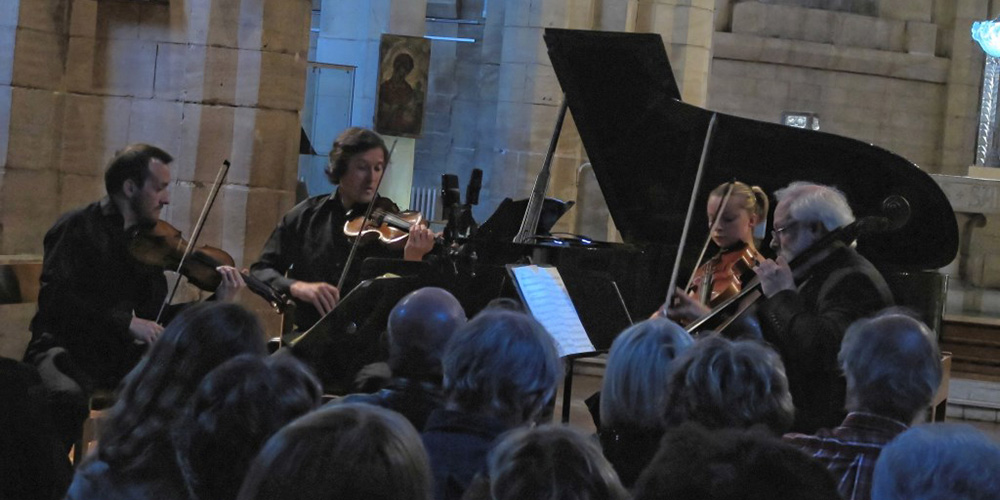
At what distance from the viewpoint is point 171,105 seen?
650 centimetres

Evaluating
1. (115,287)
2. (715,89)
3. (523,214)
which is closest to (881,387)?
(115,287)

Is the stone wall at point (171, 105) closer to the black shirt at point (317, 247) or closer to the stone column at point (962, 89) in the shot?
the black shirt at point (317, 247)

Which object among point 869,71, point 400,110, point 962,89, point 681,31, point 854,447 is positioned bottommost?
point 854,447

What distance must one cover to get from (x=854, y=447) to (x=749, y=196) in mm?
2518

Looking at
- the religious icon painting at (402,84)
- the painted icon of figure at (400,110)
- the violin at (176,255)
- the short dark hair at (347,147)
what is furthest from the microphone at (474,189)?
the painted icon of figure at (400,110)

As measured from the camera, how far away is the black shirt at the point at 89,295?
4.36 meters

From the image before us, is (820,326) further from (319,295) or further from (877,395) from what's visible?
(319,295)

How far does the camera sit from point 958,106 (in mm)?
15656

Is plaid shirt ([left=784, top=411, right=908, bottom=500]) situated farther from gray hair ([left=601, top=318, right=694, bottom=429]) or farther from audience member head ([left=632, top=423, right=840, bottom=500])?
audience member head ([left=632, top=423, right=840, bottom=500])

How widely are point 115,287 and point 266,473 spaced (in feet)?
10.3

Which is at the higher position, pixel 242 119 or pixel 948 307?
pixel 242 119

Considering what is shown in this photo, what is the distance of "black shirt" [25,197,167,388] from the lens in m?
4.36

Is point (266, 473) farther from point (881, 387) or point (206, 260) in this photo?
point (206, 260)

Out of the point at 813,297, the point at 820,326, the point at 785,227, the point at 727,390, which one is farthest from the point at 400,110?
the point at 727,390
